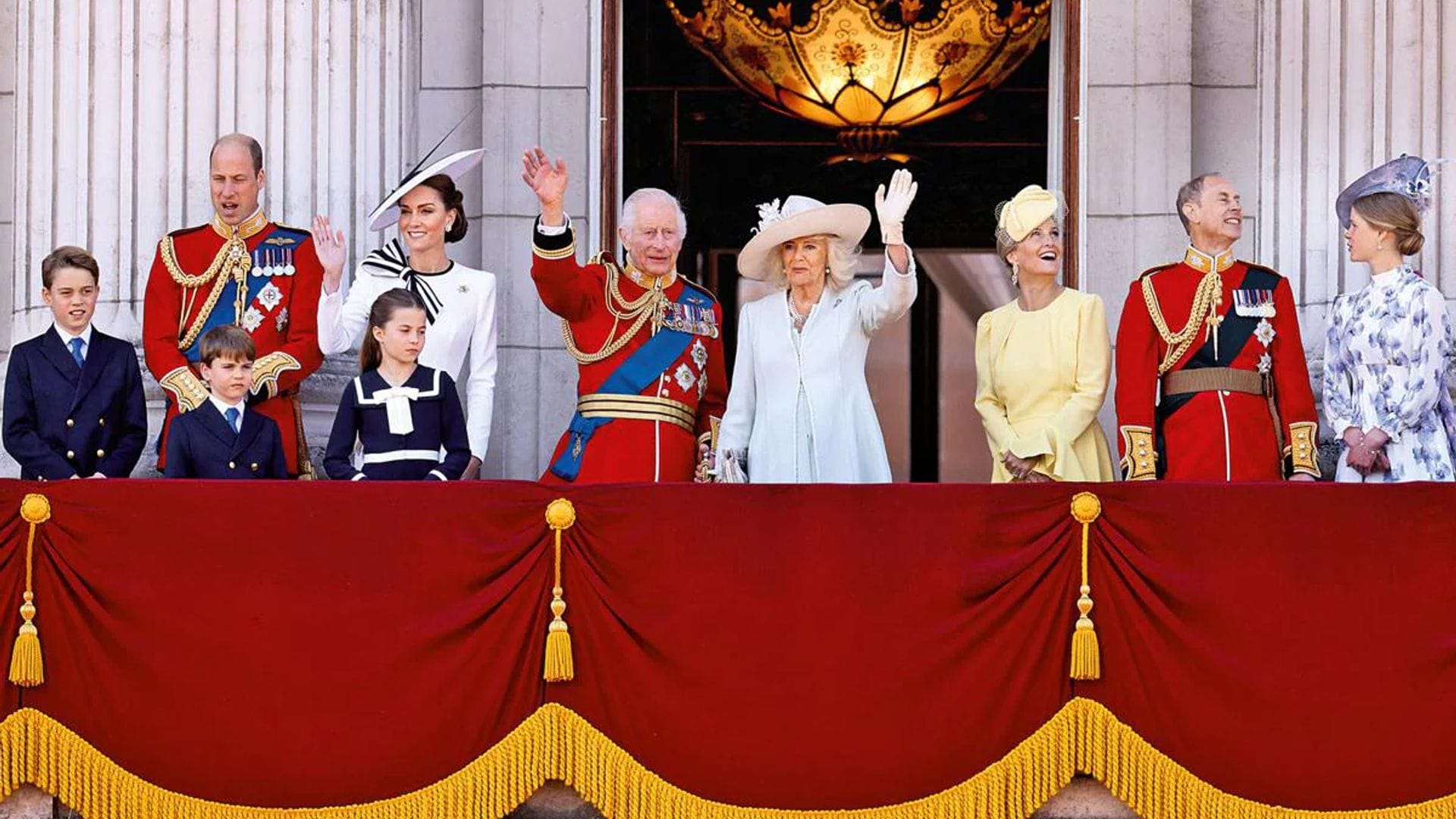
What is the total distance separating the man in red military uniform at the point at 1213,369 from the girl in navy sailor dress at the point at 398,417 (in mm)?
2292

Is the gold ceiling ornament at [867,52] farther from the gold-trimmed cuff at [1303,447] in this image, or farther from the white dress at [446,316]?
the gold-trimmed cuff at [1303,447]

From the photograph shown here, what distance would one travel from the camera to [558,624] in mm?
7594

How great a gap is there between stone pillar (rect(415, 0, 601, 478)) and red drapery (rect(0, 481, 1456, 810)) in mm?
3069

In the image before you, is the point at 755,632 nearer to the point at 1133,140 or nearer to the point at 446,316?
the point at 446,316

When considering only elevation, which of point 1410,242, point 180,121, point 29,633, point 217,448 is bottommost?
point 29,633

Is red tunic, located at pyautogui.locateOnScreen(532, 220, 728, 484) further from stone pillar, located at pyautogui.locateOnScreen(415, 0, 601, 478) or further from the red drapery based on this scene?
stone pillar, located at pyautogui.locateOnScreen(415, 0, 601, 478)

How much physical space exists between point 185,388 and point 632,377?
1513 millimetres

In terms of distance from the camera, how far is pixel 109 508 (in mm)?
7723

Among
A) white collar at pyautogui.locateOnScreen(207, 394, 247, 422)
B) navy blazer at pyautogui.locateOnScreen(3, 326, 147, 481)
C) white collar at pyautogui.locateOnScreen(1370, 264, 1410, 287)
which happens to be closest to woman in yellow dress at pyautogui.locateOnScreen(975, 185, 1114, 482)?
white collar at pyautogui.locateOnScreen(1370, 264, 1410, 287)

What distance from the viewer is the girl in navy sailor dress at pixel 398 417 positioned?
833 cm

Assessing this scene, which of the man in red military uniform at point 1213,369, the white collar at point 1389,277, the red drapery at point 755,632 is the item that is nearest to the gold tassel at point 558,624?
the red drapery at point 755,632

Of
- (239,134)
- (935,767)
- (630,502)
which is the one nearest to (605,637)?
(630,502)

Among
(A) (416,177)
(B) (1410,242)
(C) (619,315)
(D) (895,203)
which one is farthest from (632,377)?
(B) (1410,242)

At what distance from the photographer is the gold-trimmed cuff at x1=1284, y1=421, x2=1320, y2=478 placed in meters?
8.70
